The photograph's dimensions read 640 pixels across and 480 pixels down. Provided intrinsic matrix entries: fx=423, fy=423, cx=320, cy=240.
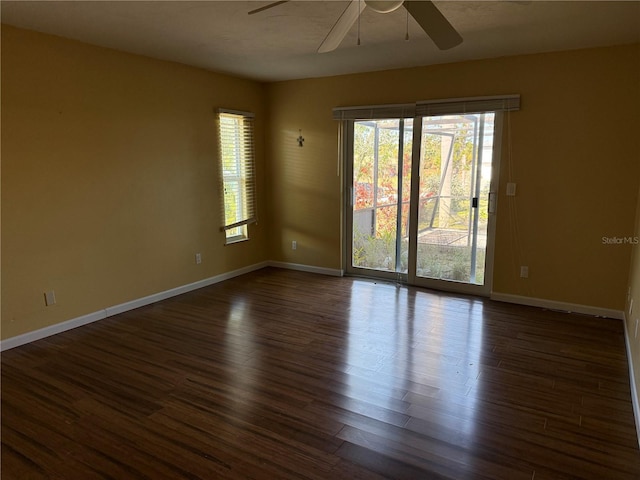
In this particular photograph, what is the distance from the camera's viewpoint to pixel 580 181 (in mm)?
3916

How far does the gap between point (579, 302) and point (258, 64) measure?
3971mm

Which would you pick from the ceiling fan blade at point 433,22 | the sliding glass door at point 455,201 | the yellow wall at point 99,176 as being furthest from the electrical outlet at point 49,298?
the sliding glass door at point 455,201

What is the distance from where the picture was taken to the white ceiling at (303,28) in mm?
2699

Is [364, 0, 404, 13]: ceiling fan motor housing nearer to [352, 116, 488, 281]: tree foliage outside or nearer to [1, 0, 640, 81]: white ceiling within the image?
[1, 0, 640, 81]: white ceiling

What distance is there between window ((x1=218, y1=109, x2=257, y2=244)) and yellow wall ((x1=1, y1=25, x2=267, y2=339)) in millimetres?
162

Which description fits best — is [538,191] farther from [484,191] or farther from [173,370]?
[173,370]

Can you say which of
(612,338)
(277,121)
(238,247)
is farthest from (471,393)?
(277,121)

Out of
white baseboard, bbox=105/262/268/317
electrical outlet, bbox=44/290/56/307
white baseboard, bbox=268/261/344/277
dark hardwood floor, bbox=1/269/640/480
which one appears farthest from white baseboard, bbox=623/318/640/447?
electrical outlet, bbox=44/290/56/307

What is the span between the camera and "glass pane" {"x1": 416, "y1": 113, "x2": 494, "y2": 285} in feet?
14.3

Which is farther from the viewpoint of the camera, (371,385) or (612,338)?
(612,338)

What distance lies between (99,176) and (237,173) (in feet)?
5.92

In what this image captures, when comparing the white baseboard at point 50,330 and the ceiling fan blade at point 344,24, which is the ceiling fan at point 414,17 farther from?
the white baseboard at point 50,330

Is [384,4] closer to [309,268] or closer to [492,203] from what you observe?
[492,203]

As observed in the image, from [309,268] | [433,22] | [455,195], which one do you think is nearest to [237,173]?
[309,268]
